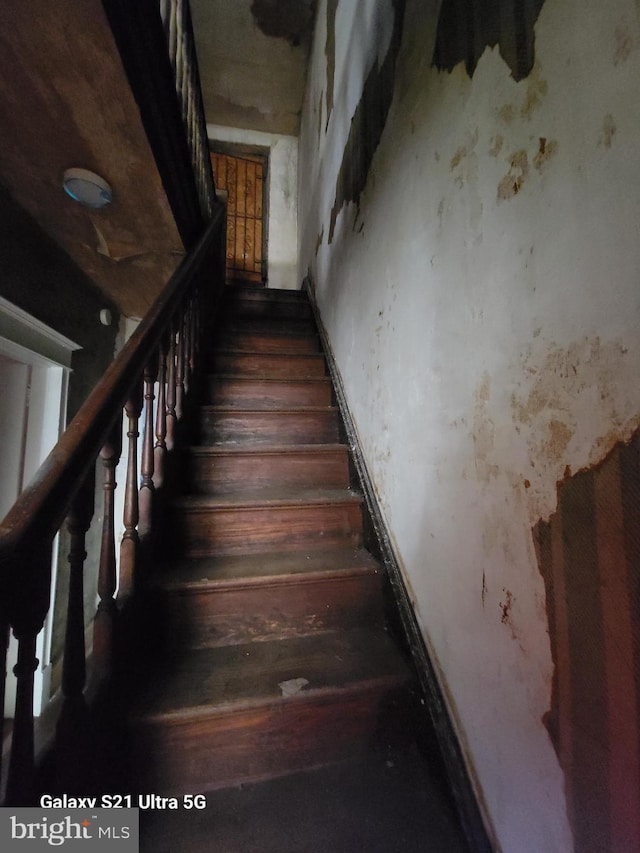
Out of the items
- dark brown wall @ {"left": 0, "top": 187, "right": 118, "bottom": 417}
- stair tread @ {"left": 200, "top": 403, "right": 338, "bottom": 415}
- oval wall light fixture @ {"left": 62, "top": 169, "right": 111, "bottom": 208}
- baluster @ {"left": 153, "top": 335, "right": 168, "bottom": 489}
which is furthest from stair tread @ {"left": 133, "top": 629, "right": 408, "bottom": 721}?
oval wall light fixture @ {"left": 62, "top": 169, "right": 111, "bottom": 208}

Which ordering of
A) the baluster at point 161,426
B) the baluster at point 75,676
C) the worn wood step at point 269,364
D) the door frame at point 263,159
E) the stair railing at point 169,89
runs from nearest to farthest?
the baluster at point 75,676 → the stair railing at point 169,89 → the baluster at point 161,426 → the worn wood step at point 269,364 → the door frame at point 263,159

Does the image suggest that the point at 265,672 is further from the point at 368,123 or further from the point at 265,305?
the point at 265,305

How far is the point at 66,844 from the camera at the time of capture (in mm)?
749

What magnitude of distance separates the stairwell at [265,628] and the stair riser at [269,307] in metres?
1.24

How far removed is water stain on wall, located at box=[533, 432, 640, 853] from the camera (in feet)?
1.81

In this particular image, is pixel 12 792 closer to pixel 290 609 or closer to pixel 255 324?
pixel 290 609

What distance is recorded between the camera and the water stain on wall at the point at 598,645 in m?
0.55

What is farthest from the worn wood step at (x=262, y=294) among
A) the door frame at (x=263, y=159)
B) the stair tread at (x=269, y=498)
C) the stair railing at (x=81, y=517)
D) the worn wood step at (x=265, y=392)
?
the stair tread at (x=269, y=498)

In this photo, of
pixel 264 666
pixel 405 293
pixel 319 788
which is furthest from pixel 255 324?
pixel 319 788

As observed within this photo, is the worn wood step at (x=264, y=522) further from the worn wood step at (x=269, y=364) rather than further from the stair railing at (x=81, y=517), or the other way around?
the worn wood step at (x=269, y=364)

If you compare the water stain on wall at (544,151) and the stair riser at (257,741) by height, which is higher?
the water stain on wall at (544,151)

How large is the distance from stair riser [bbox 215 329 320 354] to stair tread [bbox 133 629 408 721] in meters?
1.71

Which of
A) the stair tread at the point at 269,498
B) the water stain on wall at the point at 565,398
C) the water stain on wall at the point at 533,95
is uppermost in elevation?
the water stain on wall at the point at 533,95

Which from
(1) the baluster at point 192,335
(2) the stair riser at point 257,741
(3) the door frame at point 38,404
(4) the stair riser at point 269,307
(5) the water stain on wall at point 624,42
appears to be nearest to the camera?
(5) the water stain on wall at point 624,42
